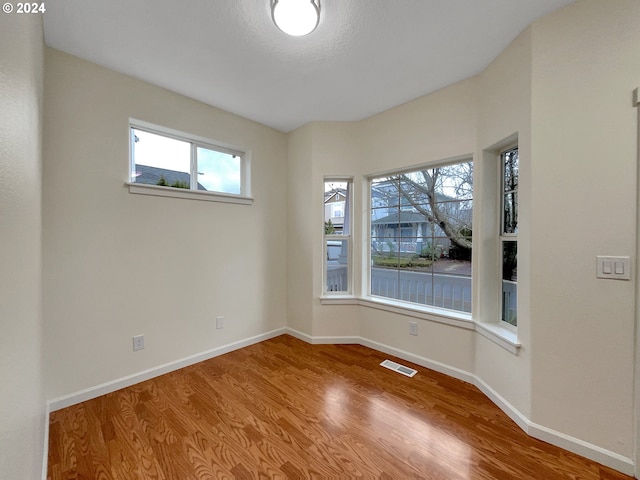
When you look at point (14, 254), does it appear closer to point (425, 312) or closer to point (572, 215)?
point (572, 215)

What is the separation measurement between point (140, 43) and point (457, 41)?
7.47 ft

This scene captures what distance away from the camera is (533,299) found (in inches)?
67.6

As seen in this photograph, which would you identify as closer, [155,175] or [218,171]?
[155,175]

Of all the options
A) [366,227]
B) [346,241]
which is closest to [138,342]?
[346,241]

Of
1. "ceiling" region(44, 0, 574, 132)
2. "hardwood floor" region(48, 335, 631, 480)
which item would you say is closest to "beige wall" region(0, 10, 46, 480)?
"hardwood floor" region(48, 335, 631, 480)

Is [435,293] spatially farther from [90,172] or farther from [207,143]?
[90,172]

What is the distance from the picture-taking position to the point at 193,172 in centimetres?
271

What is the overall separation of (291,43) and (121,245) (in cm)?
209

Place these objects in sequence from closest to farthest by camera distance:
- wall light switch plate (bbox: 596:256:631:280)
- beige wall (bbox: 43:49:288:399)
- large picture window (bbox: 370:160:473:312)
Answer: wall light switch plate (bbox: 596:256:631:280) → beige wall (bbox: 43:49:288:399) → large picture window (bbox: 370:160:473:312)

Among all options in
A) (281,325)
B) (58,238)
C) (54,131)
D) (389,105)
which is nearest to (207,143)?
(54,131)

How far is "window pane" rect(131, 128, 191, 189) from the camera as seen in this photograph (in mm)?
2385

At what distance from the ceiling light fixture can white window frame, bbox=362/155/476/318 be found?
160 centimetres

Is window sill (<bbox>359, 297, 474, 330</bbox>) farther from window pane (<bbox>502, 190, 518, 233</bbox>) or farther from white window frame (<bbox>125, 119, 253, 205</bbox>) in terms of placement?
white window frame (<bbox>125, 119, 253, 205</bbox>)

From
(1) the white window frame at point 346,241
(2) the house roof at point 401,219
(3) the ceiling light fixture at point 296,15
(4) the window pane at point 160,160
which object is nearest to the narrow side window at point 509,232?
(2) the house roof at point 401,219
